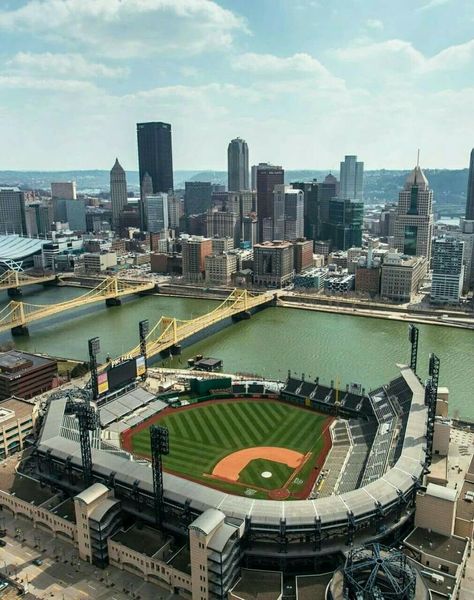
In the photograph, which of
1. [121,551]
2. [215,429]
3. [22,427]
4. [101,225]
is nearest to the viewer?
[121,551]

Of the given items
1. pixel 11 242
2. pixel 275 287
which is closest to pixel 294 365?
pixel 275 287

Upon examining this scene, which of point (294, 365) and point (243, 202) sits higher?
point (243, 202)

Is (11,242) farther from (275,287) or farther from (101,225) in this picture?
(275,287)

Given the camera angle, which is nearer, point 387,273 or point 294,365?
point 294,365

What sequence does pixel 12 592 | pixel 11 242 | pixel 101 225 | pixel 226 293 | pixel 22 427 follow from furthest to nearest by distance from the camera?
pixel 101 225
pixel 11 242
pixel 226 293
pixel 22 427
pixel 12 592

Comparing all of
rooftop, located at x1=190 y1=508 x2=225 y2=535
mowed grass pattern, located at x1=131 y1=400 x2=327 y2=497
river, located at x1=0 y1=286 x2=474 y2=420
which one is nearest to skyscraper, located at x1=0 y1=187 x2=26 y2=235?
river, located at x1=0 y1=286 x2=474 y2=420

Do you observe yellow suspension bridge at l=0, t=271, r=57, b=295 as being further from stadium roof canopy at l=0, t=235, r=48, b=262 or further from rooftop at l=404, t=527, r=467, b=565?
rooftop at l=404, t=527, r=467, b=565

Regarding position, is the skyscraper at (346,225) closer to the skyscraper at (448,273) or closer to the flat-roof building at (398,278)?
the flat-roof building at (398,278)

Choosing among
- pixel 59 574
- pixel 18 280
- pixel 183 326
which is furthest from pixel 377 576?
pixel 18 280
